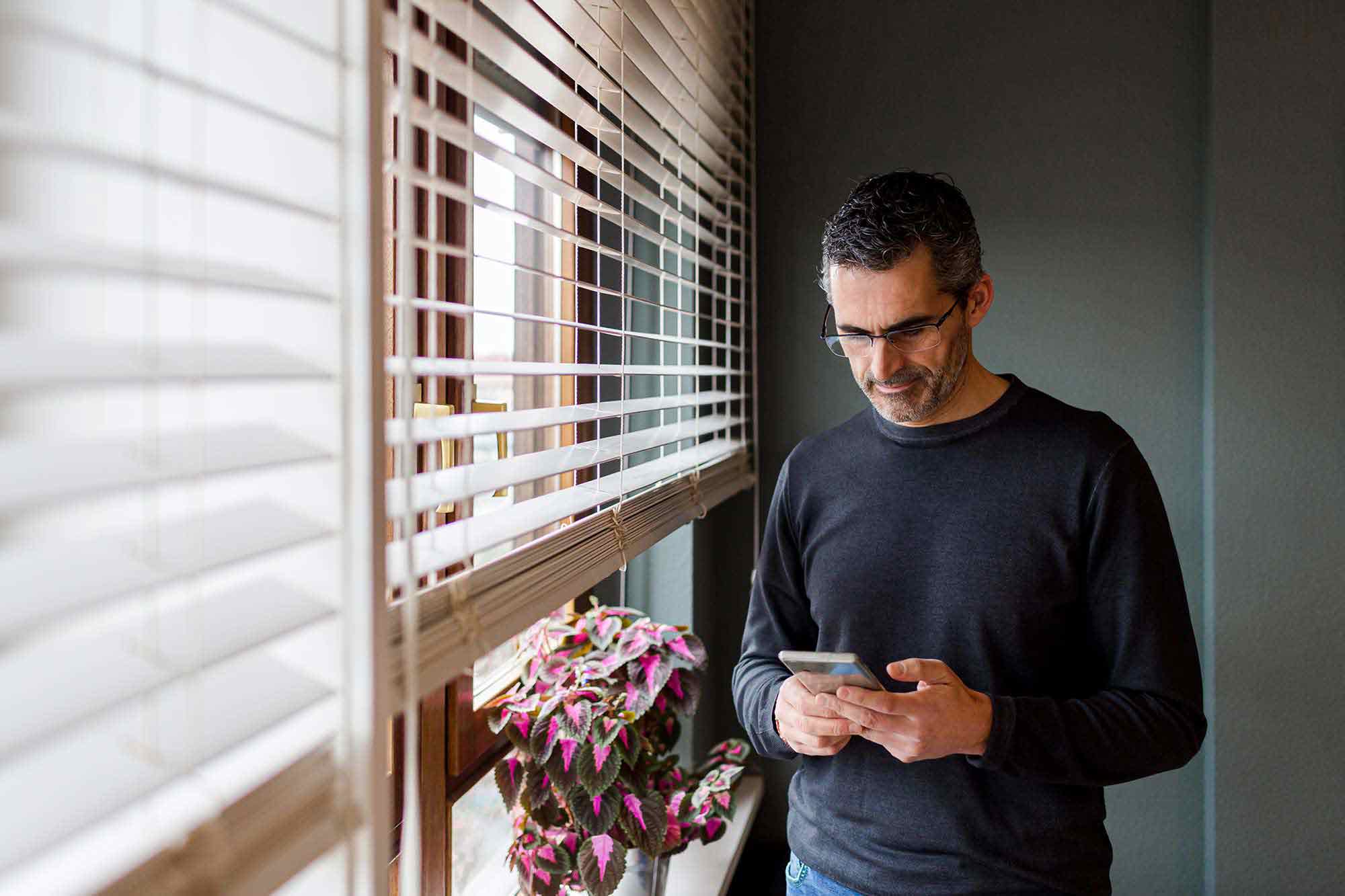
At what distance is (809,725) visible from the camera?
3.96 feet

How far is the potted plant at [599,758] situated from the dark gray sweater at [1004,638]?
8.0 inches

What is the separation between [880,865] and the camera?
125cm

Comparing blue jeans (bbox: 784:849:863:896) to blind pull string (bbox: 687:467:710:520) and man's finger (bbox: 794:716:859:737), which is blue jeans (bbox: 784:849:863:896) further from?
blind pull string (bbox: 687:467:710:520)

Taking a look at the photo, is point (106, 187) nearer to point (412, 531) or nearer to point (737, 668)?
point (412, 531)

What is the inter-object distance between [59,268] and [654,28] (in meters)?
1.16

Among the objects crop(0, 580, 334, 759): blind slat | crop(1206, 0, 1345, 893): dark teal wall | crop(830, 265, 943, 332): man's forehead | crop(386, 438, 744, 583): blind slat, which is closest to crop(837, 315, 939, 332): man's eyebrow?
crop(830, 265, 943, 332): man's forehead

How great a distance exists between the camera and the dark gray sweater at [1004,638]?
117 cm

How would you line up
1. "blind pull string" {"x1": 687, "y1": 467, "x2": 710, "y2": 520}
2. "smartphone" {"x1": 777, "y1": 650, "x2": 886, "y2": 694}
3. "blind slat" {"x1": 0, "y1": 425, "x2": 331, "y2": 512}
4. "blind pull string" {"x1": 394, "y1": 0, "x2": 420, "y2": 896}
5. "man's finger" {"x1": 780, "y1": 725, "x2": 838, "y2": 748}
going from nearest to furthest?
"blind slat" {"x1": 0, "y1": 425, "x2": 331, "y2": 512} → "blind pull string" {"x1": 394, "y1": 0, "x2": 420, "y2": 896} → "smartphone" {"x1": 777, "y1": 650, "x2": 886, "y2": 694} → "man's finger" {"x1": 780, "y1": 725, "x2": 838, "y2": 748} → "blind pull string" {"x1": 687, "y1": 467, "x2": 710, "y2": 520}

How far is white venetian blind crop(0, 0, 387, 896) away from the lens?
1.59 ft

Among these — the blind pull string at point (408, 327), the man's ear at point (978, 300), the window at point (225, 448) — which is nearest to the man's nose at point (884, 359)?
the man's ear at point (978, 300)

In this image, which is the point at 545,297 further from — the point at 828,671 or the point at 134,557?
the point at 134,557

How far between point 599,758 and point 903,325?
28.3 inches

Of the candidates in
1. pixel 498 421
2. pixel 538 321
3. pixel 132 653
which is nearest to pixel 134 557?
pixel 132 653

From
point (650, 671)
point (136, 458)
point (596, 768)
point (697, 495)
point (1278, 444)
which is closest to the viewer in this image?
point (136, 458)
